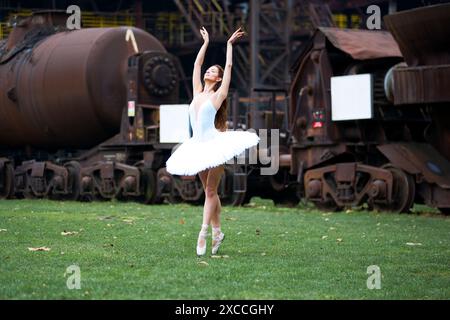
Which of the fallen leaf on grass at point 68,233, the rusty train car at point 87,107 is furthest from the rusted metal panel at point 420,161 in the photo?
the fallen leaf on grass at point 68,233

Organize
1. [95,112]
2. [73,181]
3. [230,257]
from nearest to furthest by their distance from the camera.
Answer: [230,257]
[95,112]
[73,181]

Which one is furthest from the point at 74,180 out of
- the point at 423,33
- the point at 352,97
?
the point at 423,33

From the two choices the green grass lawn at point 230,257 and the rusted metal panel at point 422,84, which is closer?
the green grass lawn at point 230,257

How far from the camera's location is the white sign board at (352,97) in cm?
2109

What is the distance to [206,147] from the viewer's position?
12.2 metres

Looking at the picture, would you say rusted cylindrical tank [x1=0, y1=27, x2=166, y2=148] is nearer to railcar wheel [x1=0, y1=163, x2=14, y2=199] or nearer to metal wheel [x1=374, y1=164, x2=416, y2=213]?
railcar wheel [x1=0, y1=163, x2=14, y2=199]

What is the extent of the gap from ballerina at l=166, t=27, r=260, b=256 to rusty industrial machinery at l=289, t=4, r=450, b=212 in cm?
669

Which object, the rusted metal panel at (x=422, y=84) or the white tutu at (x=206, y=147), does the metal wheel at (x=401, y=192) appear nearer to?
the rusted metal panel at (x=422, y=84)

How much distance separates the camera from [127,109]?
85.6 feet

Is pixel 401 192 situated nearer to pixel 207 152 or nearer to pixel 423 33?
pixel 423 33

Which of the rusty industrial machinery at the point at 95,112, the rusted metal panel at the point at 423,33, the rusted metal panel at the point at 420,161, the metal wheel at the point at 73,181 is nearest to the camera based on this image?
the rusted metal panel at the point at 423,33

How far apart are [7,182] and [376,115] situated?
38.9 feet

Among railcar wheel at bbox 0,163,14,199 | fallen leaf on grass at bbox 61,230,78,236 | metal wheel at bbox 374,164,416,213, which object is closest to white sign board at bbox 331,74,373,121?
metal wheel at bbox 374,164,416,213
